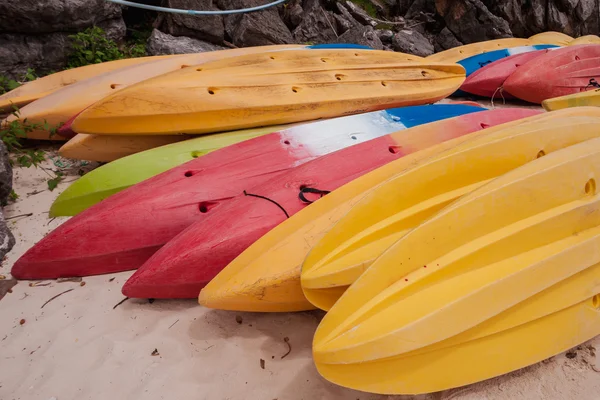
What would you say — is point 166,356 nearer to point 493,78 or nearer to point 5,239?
point 5,239

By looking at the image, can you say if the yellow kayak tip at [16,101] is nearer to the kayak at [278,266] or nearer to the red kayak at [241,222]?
the red kayak at [241,222]

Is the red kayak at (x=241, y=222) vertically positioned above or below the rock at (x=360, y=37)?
below

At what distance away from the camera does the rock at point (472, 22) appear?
6.33 m

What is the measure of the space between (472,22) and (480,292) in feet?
20.7

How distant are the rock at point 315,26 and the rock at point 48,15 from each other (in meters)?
2.31

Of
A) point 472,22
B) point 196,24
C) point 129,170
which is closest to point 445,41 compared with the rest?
point 472,22

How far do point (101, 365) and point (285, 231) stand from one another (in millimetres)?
829

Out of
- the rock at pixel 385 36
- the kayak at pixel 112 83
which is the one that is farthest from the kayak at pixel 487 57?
the kayak at pixel 112 83

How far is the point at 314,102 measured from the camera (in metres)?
2.84

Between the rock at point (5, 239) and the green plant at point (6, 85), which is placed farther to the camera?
the green plant at point (6, 85)

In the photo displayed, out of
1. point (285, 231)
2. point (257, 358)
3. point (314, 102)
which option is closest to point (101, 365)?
point (257, 358)

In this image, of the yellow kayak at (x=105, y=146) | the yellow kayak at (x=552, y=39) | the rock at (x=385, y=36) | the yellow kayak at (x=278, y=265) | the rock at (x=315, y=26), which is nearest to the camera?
the yellow kayak at (x=278, y=265)

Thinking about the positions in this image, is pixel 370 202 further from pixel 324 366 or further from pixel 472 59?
pixel 472 59

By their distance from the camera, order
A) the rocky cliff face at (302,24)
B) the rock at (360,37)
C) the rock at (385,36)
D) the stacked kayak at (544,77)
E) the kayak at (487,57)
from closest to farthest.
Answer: the stacked kayak at (544,77) → the rocky cliff face at (302,24) → the kayak at (487,57) → the rock at (360,37) → the rock at (385,36)
